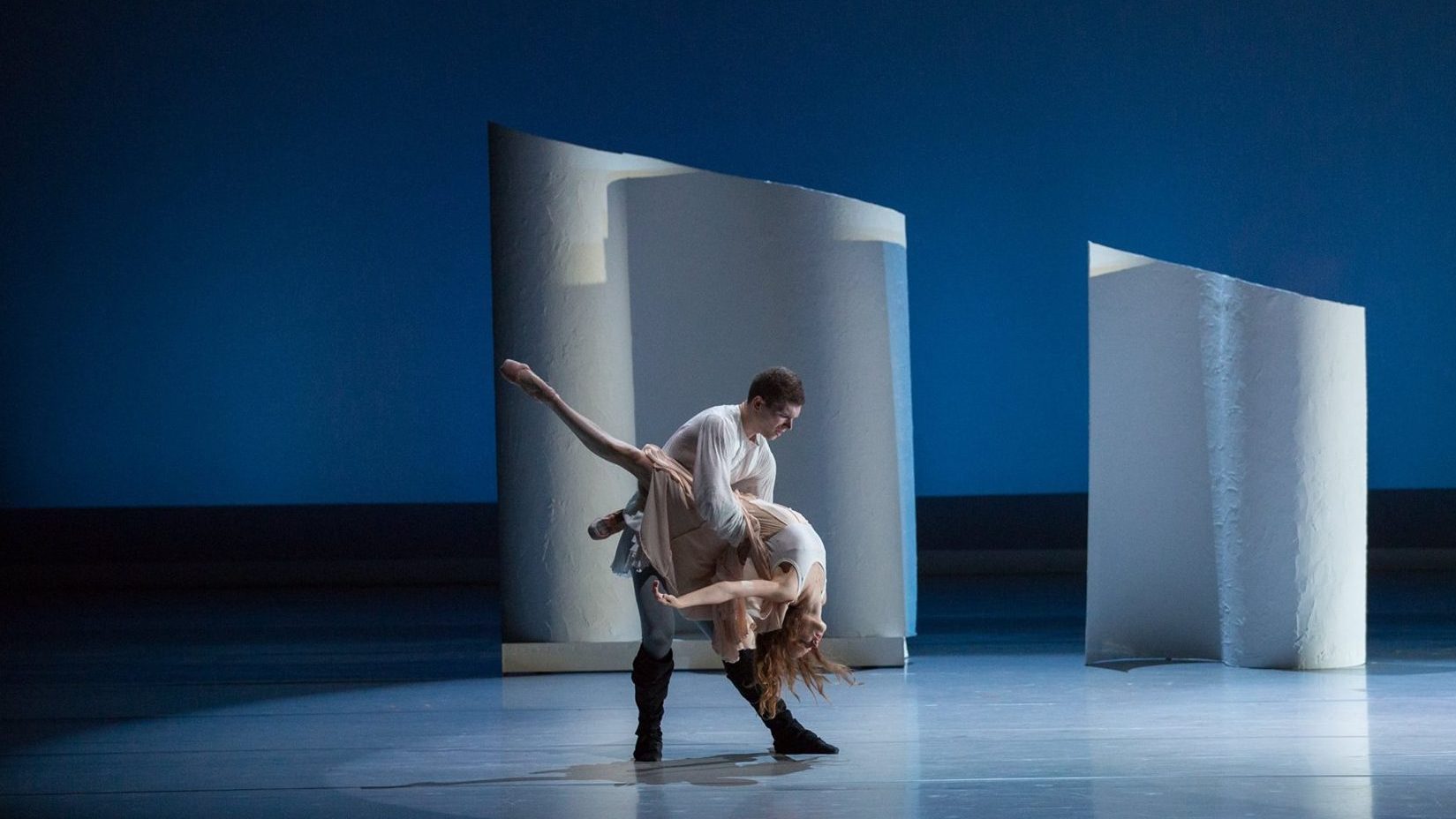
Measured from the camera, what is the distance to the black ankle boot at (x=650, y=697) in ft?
15.9

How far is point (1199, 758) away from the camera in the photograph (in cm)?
473

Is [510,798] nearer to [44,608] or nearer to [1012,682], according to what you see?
[1012,682]

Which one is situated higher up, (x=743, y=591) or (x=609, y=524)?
(x=609, y=524)

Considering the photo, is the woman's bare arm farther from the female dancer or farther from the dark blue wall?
the dark blue wall

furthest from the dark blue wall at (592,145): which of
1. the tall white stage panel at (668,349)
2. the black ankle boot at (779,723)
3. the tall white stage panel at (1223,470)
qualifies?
the black ankle boot at (779,723)

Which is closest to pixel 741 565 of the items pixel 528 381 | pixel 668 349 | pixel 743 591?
pixel 743 591

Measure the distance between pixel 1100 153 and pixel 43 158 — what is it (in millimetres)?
6788

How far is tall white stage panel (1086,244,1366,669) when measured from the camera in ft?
21.1

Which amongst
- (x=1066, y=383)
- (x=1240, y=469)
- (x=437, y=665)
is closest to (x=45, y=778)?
(x=437, y=665)

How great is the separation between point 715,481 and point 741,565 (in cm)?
29

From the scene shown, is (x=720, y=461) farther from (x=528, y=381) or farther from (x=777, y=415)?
(x=528, y=381)

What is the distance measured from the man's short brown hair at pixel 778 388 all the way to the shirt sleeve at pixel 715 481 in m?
0.14

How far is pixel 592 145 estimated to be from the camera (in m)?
11.0

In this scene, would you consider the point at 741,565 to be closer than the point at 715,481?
No
